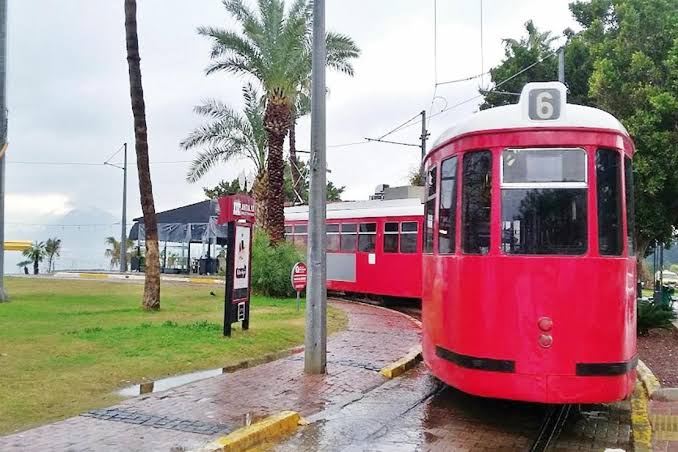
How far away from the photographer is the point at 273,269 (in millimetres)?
21344

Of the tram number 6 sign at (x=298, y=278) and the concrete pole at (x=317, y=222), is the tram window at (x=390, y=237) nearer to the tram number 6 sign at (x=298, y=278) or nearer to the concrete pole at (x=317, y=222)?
the tram number 6 sign at (x=298, y=278)

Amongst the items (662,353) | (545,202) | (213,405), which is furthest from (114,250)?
(545,202)

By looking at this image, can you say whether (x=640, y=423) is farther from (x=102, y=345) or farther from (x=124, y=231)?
(x=124, y=231)

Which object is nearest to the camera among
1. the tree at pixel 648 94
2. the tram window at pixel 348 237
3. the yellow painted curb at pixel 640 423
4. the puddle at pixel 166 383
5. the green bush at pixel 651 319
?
the yellow painted curb at pixel 640 423

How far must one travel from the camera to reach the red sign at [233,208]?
1272 cm

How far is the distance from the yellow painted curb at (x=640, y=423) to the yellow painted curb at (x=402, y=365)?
307 centimetres

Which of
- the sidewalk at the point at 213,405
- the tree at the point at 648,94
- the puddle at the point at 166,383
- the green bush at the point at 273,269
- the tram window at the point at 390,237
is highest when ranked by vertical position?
the tree at the point at 648,94

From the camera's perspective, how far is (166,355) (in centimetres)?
1038

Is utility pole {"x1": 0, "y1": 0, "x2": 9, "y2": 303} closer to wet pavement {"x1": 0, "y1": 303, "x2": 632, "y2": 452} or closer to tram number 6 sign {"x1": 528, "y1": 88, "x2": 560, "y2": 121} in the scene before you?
wet pavement {"x1": 0, "y1": 303, "x2": 632, "y2": 452}

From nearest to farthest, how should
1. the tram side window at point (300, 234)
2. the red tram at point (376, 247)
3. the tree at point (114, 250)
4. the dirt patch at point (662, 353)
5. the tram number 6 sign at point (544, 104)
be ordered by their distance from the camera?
A: 1. the tram number 6 sign at point (544, 104)
2. the dirt patch at point (662, 353)
3. the red tram at point (376, 247)
4. the tram side window at point (300, 234)
5. the tree at point (114, 250)

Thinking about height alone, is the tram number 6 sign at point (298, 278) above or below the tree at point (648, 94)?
below

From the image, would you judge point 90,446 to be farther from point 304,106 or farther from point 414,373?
point 304,106

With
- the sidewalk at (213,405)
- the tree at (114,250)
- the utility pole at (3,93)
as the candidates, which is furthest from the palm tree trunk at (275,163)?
the tree at (114,250)

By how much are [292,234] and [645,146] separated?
12924 millimetres
